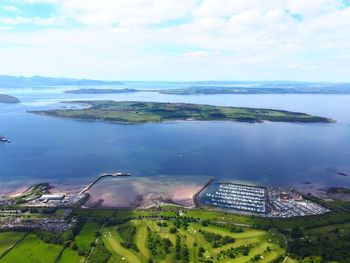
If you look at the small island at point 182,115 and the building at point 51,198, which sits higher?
the small island at point 182,115

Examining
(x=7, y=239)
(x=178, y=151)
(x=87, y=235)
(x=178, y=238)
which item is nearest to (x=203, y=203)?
(x=178, y=238)

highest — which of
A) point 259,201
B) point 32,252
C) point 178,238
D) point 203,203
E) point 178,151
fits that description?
point 178,151

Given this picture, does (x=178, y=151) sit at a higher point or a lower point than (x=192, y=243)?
higher

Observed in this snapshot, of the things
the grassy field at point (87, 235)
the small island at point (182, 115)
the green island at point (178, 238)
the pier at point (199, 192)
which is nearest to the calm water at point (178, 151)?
the pier at point (199, 192)

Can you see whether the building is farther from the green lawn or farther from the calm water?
the green lawn

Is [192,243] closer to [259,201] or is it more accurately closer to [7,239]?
[259,201]

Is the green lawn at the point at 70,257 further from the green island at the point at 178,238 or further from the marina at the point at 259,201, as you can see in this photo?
the marina at the point at 259,201

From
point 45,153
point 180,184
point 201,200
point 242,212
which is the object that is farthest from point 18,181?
point 242,212

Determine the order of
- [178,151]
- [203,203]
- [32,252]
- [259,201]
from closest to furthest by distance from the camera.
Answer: [32,252], [203,203], [259,201], [178,151]
